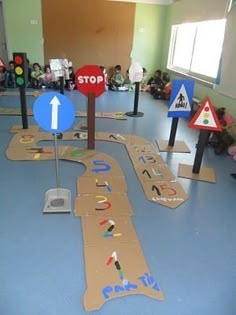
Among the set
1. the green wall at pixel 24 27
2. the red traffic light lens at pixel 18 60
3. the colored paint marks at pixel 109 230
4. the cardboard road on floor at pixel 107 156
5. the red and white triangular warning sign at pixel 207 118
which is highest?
the green wall at pixel 24 27

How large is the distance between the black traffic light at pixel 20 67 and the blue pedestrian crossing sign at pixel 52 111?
168 centimetres

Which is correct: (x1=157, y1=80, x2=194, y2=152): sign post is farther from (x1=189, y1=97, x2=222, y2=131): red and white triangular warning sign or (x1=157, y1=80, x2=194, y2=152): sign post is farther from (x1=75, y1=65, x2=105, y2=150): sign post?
(x1=75, y1=65, x2=105, y2=150): sign post

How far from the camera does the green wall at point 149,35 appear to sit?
7117 millimetres

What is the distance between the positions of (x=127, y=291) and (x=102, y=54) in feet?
22.5

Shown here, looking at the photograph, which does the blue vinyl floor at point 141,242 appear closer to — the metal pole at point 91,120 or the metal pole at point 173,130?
the metal pole at point 91,120

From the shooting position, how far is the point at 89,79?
3.06 m

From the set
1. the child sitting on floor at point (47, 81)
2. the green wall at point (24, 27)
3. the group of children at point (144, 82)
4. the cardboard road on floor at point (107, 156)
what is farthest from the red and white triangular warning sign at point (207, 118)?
the green wall at point (24, 27)

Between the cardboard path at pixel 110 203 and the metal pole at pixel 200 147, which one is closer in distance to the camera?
the cardboard path at pixel 110 203

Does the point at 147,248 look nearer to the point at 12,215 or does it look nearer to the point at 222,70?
the point at 12,215

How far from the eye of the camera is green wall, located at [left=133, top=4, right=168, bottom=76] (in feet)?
23.4

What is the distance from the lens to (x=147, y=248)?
1.85 meters

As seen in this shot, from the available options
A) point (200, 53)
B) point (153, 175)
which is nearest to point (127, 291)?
point (153, 175)

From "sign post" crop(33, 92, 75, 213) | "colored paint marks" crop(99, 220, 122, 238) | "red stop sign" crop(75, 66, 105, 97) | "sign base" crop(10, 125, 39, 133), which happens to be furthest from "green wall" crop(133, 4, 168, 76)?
"colored paint marks" crop(99, 220, 122, 238)

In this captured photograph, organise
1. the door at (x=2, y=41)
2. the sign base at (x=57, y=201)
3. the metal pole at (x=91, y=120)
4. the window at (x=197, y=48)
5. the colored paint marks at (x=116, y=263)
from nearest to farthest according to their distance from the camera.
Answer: the colored paint marks at (x=116, y=263) → the sign base at (x=57, y=201) → the metal pole at (x=91, y=120) → the window at (x=197, y=48) → the door at (x=2, y=41)
